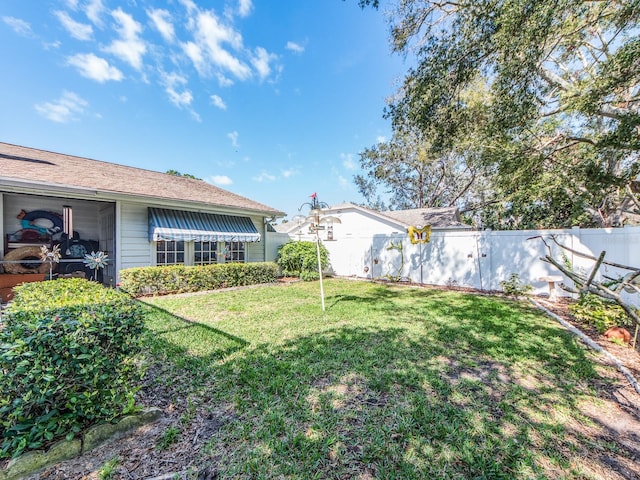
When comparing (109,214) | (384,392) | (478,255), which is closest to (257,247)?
(109,214)

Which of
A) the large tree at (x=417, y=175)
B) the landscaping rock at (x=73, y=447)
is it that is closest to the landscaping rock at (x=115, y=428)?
the landscaping rock at (x=73, y=447)

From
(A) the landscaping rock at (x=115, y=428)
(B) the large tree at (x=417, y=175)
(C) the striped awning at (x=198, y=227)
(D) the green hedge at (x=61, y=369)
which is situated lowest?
(A) the landscaping rock at (x=115, y=428)

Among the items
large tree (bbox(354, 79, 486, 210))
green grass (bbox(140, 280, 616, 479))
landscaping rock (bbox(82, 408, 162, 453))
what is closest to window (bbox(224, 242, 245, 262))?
green grass (bbox(140, 280, 616, 479))

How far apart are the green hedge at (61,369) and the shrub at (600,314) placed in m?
7.20

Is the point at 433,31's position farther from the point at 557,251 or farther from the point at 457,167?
the point at 457,167

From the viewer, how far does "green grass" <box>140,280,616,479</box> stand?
2.30 metres

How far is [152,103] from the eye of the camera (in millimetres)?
12617

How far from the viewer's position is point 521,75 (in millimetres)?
Answer: 7270

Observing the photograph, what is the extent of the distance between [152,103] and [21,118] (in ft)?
15.1

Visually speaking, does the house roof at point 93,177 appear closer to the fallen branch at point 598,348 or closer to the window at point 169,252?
the window at point 169,252

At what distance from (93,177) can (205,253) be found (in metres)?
4.70

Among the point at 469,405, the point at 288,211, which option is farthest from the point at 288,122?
the point at 469,405

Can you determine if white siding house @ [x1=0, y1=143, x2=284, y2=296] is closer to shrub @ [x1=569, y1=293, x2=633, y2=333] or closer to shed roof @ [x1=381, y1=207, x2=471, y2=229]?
shrub @ [x1=569, y1=293, x2=633, y2=333]

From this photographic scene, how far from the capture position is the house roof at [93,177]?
788cm
